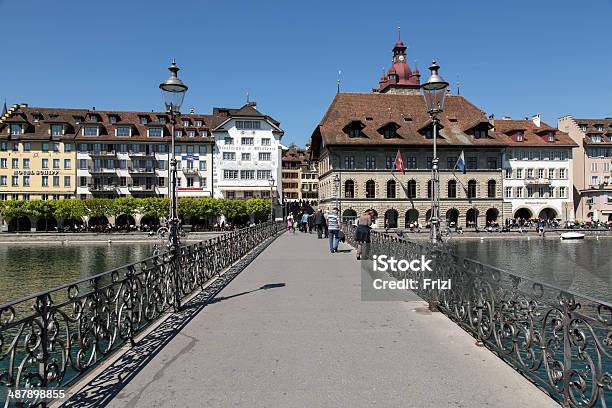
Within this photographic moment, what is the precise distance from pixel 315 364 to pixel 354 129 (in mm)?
54025

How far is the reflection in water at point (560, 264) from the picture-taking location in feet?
66.6

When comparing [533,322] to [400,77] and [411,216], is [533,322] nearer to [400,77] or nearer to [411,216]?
[411,216]

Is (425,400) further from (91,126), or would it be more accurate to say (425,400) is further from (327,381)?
(91,126)

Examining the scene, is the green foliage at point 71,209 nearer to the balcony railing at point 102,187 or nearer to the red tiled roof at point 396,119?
the balcony railing at point 102,187

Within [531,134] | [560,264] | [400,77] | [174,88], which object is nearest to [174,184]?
[174,88]

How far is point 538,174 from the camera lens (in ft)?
211

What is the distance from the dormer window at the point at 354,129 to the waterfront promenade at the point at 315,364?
5008 cm

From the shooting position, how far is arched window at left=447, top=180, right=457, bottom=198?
5912 centimetres

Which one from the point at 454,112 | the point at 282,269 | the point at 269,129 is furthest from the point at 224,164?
the point at 282,269

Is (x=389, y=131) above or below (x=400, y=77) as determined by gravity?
below

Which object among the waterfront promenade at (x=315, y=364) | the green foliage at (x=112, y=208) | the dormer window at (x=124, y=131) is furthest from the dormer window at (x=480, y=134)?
the waterfront promenade at (x=315, y=364)

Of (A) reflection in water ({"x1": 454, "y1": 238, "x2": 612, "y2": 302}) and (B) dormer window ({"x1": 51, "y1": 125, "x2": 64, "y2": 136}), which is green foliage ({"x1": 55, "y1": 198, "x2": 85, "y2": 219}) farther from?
(A) reflection in water ({"x1": 454, "y1": 238, "x2": 612, "y2": 302})

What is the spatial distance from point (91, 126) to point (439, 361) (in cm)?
6424

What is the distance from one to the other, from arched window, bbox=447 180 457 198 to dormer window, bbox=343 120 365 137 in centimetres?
1299
